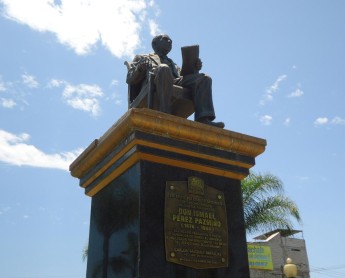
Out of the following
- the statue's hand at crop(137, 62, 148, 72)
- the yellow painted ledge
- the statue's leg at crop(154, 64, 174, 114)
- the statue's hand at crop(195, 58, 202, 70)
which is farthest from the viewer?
the statue's hand at crop(195, 58, 202, 70)

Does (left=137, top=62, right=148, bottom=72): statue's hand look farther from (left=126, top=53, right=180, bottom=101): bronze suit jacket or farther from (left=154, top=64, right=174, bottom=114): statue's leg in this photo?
(left=154, top=64, right=174, bottom=114): statue's leg

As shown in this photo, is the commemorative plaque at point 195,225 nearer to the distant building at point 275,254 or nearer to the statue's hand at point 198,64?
the statue's hand at point 198,64

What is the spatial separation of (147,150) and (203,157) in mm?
623

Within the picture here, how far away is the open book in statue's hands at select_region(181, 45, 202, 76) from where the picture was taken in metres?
5.31

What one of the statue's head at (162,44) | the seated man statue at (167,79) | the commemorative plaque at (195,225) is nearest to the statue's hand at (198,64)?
the seated man statue at (167,79)

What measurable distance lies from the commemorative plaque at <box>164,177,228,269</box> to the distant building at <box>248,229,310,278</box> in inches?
851

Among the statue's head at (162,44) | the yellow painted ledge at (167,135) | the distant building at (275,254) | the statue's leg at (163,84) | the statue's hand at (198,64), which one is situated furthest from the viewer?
the distant building at (275,254)

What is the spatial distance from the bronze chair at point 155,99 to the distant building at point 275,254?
20.9 m

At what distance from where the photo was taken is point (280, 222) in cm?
1548

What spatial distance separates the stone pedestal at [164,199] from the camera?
3781 mm

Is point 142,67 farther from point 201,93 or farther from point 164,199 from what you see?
point 164,199

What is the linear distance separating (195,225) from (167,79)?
5.49ft

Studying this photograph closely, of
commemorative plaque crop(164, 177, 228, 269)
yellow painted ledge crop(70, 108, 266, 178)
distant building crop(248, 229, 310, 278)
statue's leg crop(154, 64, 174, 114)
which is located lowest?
commemorative plaque crop(164, 177, 228, 269)

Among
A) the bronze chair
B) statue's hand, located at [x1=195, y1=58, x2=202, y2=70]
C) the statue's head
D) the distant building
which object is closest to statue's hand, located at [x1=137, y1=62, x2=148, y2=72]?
the bronze chair
